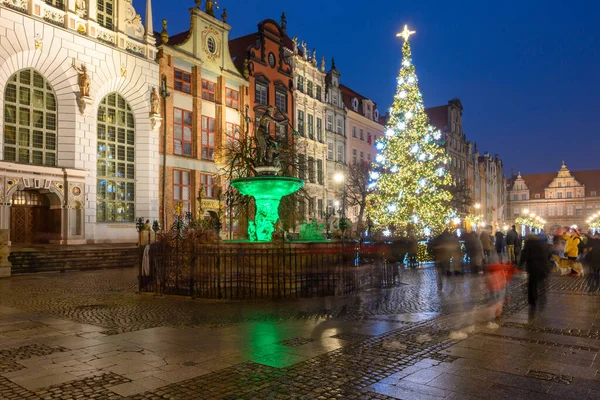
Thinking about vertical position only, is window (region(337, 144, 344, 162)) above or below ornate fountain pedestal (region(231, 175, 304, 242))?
above

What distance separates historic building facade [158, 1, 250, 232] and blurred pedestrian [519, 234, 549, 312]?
24.5 meters

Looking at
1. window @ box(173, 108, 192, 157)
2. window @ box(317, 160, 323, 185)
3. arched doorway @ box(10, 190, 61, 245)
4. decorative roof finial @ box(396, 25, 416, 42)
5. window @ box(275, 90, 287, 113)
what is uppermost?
decorative roof finial @ box(396, 25, 416, 42)

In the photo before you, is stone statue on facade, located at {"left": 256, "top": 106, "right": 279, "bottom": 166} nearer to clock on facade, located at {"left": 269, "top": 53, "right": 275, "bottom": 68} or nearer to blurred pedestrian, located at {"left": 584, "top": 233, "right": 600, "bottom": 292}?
blurred pedestrian, located at {"left": 584, "top": 233, "right": 600, "bottom": 292}

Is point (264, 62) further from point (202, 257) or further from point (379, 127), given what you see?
point (202, 257)

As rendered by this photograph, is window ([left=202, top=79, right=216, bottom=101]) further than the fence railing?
Yes

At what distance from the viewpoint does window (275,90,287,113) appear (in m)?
43.0

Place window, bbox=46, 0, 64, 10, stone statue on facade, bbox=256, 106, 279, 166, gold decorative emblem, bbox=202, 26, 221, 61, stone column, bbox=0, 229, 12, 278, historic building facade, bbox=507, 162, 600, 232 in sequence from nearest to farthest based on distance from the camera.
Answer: stone statue on facade, bbox=256, 106, 279, 166 → stone column, bbox=0, 229, 12, 278 → window, bbox=46, 0, 64, 10 → gold decorative emblem, bbox=202, 26, 221, 61 → historic building facade, bbox=507, 162, 600, 232

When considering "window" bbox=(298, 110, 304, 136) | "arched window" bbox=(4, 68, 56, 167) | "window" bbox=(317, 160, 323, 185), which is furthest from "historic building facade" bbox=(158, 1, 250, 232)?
"window" bbox=(317, 160, 323, 185)

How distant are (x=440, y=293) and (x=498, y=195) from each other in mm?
100669

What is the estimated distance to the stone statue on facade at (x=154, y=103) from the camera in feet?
104

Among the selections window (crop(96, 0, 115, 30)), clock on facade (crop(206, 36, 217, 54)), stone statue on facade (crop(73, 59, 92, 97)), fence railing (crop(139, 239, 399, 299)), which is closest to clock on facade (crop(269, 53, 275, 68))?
clock on facade (crop(206, 36, 217, 54))

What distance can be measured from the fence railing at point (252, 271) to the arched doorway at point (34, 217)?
18169 mm

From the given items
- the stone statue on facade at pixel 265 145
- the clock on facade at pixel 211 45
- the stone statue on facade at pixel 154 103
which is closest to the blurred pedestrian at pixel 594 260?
the stone statue on facade at pixel 265 145

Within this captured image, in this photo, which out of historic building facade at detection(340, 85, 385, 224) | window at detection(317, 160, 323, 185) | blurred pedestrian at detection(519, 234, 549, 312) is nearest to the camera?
blurred pedestrian at detection(519, 234, 549, 312)
